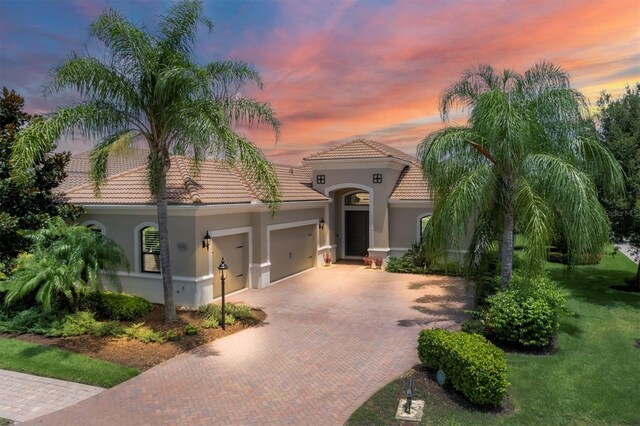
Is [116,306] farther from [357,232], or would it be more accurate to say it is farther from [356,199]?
[356,199]

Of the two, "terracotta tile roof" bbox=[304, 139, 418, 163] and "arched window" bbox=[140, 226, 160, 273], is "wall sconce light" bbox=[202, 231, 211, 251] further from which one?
"terracotta tile roof" bbox=[304, 139, 418, 163]

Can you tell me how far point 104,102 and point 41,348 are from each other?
6.14 metres

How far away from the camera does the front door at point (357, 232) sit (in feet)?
79.0

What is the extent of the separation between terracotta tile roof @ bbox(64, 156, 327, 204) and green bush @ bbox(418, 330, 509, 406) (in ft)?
28.1

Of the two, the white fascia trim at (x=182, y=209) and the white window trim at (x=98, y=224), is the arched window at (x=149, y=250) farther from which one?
the white window trim at (x=98, y=224)

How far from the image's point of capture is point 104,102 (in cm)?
1109

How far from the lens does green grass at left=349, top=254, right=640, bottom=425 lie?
730 centimetres

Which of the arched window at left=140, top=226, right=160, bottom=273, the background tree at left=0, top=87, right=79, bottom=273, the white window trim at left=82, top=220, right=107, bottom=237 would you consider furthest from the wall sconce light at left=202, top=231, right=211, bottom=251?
the background tree at left=0, top=87, right=79, bottom=273

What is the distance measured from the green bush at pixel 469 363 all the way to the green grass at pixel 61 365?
6.17 metres

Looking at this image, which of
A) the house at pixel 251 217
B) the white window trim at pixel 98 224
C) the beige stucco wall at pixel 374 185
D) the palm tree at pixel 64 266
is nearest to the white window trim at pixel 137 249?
the house at pixel 251 217

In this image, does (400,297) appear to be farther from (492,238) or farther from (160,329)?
(160,329)

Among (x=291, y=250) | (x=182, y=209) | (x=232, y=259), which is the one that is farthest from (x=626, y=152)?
(x=182, y=209)

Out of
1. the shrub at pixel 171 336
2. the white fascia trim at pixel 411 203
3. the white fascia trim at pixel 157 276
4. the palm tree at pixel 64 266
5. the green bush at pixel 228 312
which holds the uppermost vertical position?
the white fascia trim at pixel 411 203

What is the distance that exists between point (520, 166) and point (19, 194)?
50.0ft
